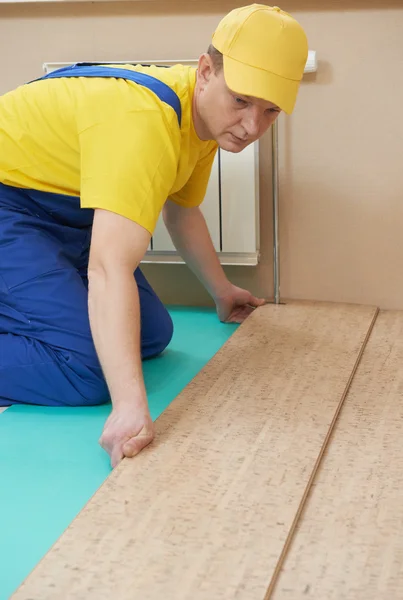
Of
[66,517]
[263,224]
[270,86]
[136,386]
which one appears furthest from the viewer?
[263,224]

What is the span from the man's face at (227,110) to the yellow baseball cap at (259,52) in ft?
0.14

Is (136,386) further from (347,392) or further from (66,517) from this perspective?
(347,392)

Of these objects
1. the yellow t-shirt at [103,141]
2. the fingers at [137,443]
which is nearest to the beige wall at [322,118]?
the yellow t-shirt at [103,141]

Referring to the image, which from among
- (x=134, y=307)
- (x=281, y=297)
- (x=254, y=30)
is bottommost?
(x=281, y=297)

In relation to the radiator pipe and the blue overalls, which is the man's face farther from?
the radiator pipe

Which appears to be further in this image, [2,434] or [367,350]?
[367,350]

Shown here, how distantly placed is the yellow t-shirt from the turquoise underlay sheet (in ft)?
1.47

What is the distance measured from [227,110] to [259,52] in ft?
0.45

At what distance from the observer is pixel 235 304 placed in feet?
7.34

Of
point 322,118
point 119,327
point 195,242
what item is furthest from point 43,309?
point 322,118

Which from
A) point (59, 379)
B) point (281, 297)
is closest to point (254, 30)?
point (59, 379)

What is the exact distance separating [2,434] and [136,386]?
349 mm

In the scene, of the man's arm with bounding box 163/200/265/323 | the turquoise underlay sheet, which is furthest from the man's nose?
the turquoise underlay sheet

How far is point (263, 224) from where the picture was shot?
7.78 feet
